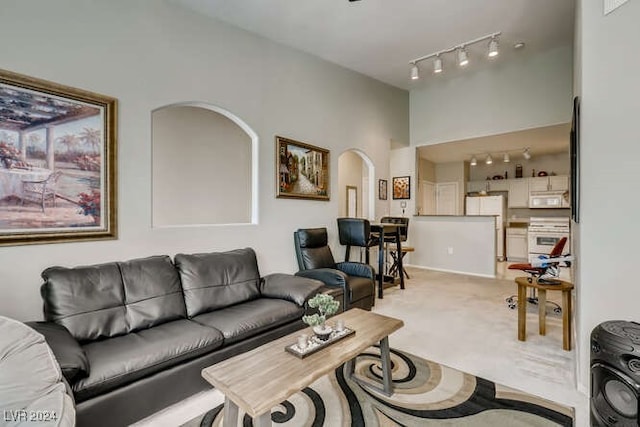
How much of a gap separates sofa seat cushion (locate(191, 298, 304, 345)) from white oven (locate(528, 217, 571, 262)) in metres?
6.71

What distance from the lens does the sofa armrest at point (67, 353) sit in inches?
57.9

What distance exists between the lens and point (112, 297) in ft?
7.10

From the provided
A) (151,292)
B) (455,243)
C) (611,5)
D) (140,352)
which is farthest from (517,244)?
(140,352)

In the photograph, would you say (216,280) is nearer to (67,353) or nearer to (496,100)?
(67,353)

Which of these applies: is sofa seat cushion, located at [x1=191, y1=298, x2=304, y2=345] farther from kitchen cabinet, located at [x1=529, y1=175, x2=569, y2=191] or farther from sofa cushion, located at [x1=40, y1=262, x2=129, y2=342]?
kitchen cabinet, located at [x1=529, y1=175, x2=569, y2=191]

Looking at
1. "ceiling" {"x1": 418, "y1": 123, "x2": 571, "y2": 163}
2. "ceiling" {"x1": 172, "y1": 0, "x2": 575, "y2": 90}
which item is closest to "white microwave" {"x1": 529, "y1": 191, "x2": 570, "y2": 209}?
"ceiling" {"x1": 418, "y1": 123, "x2": 571, "y2": 163}

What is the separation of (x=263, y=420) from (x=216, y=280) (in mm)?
1587

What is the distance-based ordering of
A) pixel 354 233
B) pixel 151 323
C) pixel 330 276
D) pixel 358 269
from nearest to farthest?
pixel 151 323 < pixel 330 276 < pixel 358 269 < pixel 354 233

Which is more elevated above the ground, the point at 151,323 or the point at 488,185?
the point at 488,185

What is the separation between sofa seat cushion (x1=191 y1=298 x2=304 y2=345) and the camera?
7.36 feet

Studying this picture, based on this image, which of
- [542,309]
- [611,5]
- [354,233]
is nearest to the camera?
[611,5]

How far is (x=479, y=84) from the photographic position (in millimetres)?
5371

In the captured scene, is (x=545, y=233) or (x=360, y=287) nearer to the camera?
(x=360, y=287)

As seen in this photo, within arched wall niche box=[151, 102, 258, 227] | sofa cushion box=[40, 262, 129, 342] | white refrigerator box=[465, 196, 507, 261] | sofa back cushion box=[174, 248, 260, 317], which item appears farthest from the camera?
white refrigerator box=[465, 196, 507, 261]
